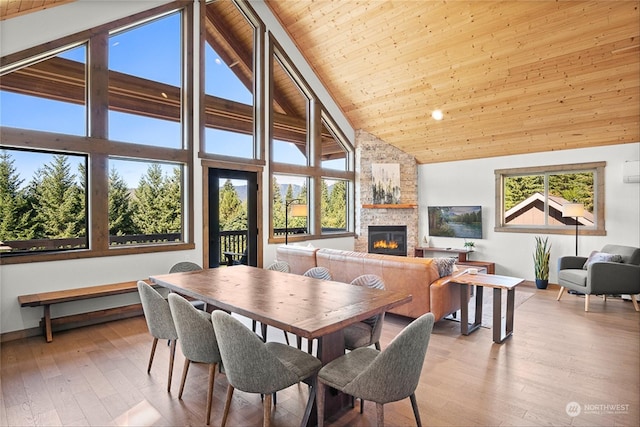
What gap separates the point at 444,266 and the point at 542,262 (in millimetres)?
3318

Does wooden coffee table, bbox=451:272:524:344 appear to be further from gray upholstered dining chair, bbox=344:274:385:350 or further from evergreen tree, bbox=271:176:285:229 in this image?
evergreen tree, bbox=271:176:285:229

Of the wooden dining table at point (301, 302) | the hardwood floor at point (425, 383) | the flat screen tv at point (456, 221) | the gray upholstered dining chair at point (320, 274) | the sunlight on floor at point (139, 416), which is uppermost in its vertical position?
the flat screen tv at point (456, 221)

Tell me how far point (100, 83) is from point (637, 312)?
7798mm

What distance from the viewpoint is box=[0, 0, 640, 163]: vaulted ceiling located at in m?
4.56

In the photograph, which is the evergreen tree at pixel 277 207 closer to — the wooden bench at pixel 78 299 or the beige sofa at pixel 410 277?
the beige sofa at pixel 410 277

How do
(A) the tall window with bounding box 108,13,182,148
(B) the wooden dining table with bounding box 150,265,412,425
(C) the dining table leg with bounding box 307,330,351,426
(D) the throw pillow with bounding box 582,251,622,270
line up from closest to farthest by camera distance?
(B) the wooden dining table with bounding box 150,265,412,425 < (C) the dining table leg with bounding box 307,330,351,426 < (A) the tall window with bounding box 108,13,182,148 < (D) the throw pillow with bounding box 582,251,622,270

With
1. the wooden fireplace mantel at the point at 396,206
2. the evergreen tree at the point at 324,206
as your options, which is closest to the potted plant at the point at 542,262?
the wooden fireplace mantel at the point at 396,206

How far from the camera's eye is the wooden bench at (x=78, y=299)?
3.84 metres

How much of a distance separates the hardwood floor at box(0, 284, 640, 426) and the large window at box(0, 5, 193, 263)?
1.29 metres

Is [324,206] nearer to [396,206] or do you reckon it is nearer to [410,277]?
[396,206]

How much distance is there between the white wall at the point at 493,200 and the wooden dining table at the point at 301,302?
5.31 meters

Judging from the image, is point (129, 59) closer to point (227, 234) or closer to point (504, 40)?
point (227, 234)

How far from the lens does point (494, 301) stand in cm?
369

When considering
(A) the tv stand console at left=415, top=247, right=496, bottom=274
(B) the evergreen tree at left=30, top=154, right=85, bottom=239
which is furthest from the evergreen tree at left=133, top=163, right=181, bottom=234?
(A) the tv stand console at left=415, top=247, right=496, bottom=274
